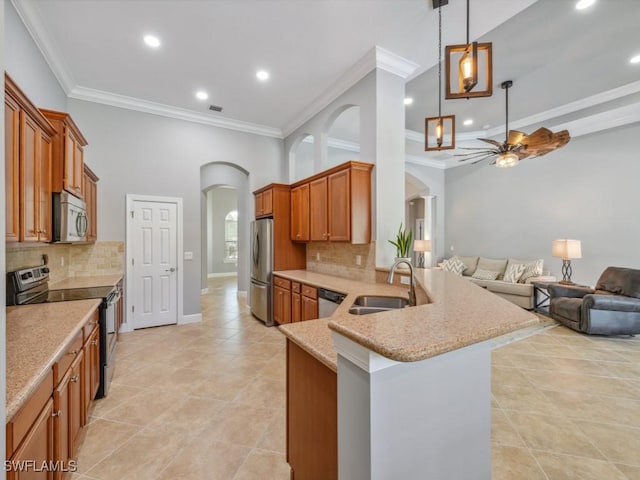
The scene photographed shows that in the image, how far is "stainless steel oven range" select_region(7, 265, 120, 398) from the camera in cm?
221

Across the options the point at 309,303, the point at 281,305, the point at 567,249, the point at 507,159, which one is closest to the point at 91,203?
the point at 281,305

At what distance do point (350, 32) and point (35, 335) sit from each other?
3.70 m

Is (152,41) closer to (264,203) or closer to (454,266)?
(264,203)

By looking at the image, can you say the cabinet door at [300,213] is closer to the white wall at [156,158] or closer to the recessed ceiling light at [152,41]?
the white wall at [156,158]

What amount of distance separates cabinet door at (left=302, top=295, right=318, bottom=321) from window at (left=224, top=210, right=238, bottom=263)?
312 inches

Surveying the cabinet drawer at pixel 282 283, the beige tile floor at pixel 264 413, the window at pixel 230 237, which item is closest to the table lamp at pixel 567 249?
the beige tile floor at pixel 264 413

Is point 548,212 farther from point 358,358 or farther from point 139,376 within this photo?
point 139,376

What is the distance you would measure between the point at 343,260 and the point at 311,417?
290 centimetres

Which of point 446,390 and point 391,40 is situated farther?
point 391,40

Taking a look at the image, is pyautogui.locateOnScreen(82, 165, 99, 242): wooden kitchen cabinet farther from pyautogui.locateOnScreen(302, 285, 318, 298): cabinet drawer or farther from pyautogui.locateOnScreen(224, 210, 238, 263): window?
pyautogui.locateOnScreen(224, 210, 238, 263): window

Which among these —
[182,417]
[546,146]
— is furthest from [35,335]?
[546,146]

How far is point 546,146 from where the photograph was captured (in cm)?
388

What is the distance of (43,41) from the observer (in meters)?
3.13
